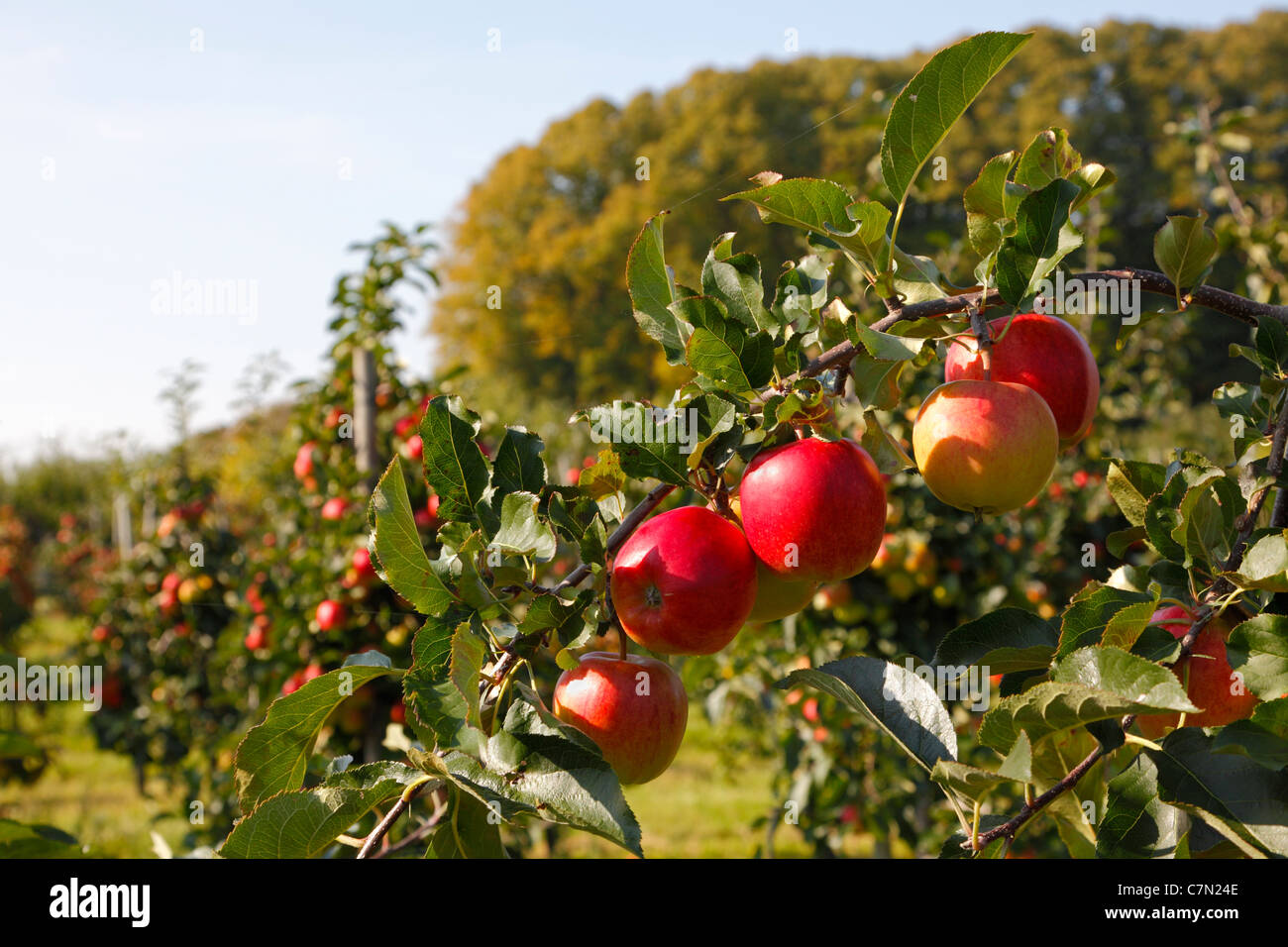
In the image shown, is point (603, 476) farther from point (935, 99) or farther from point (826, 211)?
point (935, 99)

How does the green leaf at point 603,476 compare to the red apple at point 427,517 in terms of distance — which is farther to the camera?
the red apple at point 427,517

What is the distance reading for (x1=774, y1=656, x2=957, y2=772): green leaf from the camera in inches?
26.1

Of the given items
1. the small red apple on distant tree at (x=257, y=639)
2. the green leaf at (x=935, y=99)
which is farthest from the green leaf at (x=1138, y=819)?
the small red apple on distant tree at (x=257, y=639)

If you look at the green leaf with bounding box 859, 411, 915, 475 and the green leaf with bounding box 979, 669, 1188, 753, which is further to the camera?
the green leaf with bounding box 859, 411, 915, 475

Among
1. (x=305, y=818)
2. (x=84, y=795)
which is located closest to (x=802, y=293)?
(x=305, y=818)

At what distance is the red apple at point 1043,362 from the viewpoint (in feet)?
2.49

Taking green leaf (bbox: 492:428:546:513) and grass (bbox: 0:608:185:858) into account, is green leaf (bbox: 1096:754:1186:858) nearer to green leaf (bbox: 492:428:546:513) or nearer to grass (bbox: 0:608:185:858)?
green leaf (bbox: 492:428:546:513)

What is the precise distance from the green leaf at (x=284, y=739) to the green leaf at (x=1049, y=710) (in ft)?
1.33

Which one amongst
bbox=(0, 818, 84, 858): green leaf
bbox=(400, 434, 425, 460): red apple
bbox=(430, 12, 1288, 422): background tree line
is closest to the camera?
bbox=(0, 818, 84, 858): green leaf

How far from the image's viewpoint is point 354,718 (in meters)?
2.07

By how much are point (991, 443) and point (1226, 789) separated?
10.4 inches

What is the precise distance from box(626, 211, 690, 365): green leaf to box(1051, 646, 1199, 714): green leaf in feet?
1.17

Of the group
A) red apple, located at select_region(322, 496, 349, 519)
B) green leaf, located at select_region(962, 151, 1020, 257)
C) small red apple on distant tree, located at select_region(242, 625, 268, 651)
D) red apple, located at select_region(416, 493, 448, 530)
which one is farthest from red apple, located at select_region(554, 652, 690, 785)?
small red apple on distant tree, located at select_region(242, 625, 268, 651)

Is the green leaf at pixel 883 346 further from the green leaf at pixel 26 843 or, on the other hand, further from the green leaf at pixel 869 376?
the green leaf at pixel 26 843
